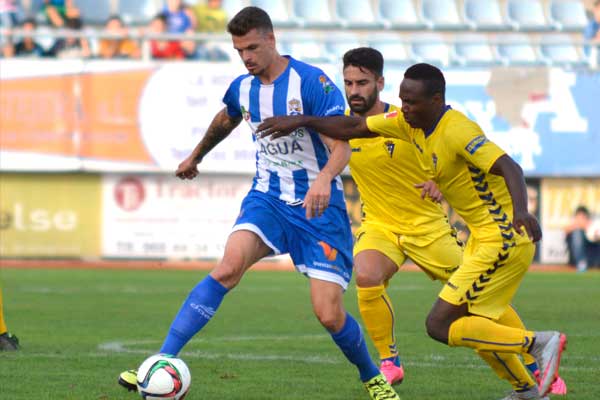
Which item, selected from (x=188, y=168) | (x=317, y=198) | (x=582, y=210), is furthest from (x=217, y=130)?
(x=582, y=210)

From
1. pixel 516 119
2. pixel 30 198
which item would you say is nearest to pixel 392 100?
pixel 516 119

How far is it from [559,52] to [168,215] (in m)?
8.32

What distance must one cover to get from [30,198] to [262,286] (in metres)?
5.92

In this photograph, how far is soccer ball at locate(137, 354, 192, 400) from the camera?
650 cm

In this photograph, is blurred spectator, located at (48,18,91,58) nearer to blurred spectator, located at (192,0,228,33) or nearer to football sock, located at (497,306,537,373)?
blurred spectator, located at (192,0,228,33)

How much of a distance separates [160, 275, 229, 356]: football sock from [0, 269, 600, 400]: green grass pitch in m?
0.52

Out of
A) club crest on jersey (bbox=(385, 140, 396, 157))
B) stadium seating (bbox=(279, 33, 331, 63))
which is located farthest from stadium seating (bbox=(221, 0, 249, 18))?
club crest on jersey (bbox=(385, 140, 396, 157))

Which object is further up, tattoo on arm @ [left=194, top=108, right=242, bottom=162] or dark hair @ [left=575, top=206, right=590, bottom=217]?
tattoo on arm @ [left=194, top=108, right=242, bottom=162]

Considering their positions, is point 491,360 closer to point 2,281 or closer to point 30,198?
point 2,281

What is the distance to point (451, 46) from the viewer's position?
23.6m

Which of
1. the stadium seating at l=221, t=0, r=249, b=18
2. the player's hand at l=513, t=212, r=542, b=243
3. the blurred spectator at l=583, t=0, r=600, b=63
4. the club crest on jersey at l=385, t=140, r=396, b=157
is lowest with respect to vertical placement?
the player's hand at l=513, t=212, r=542, b=243

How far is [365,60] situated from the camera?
818 cm

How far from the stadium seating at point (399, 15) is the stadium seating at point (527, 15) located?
2071mm

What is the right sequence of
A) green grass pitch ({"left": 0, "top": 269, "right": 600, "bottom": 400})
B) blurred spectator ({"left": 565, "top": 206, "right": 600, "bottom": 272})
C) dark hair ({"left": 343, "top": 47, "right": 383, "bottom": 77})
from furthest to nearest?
blurred spectator ({"left": 565, "top": 206, "right": 600, "bottom": 272}), dark hair ({"left": 343, "top": 47, "right": 383, "bottom": 77}), green grass pitch ({"left": 0, "top": 269, "right": 600, "bottom": 400})
